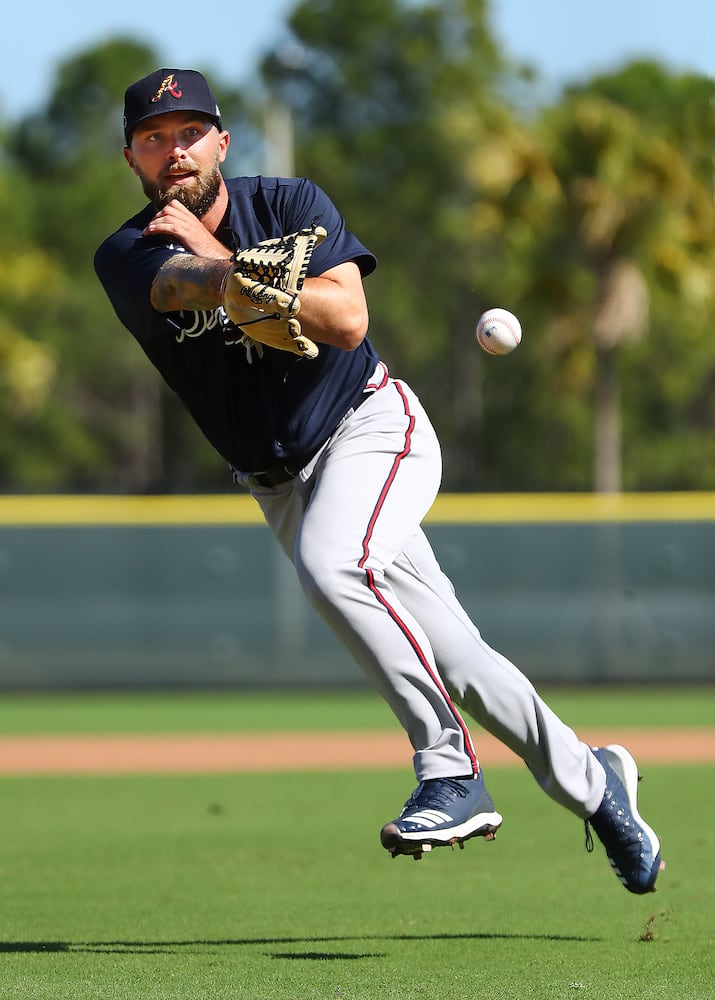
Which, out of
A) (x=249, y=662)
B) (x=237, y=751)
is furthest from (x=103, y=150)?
(x=237, y=751)

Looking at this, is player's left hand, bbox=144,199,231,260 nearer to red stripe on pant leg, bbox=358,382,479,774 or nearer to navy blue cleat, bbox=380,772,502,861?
red stripe on pant leg, bbox=358,382,479,774

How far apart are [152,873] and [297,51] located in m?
15.3

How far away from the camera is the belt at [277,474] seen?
426 cm

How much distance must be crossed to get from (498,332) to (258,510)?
32.2ft

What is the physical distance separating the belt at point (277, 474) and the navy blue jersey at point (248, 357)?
0.8 inches

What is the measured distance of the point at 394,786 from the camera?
8516 millimetres

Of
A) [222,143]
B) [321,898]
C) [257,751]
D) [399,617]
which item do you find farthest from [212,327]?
[257,751]

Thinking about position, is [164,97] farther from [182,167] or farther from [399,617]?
[399,617]

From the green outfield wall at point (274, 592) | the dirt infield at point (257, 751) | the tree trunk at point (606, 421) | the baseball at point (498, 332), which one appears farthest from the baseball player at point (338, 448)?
the tree trunk at point (606, 421)

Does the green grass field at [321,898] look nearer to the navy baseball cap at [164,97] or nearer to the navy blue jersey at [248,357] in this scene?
the navy blue jersey at [248,357]

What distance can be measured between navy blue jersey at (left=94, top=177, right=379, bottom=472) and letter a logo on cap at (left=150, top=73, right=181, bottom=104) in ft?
1.02

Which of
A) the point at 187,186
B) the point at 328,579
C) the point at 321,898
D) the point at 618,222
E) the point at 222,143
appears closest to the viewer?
the point at 328,579

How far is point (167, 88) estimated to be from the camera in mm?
4035

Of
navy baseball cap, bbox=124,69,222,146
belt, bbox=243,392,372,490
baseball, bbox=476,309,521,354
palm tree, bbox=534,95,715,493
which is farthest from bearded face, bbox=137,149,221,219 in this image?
palm tree, bbox=534,95,715,493
